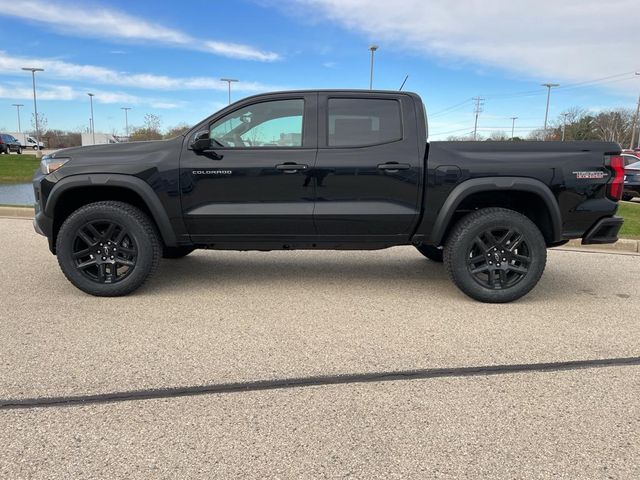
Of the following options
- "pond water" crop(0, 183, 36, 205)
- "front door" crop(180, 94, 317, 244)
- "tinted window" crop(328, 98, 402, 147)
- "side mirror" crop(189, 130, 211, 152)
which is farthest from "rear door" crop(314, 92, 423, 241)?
"pond water" crop(0, 183, 36, 205)

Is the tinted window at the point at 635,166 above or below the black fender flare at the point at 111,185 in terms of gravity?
above

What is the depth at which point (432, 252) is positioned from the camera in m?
6.16

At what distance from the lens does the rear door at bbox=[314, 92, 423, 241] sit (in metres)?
4.48

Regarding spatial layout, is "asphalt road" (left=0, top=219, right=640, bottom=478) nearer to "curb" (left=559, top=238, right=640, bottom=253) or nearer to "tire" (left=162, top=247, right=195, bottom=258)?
"tire" (left=162, top=247, right=195, bottom=258)

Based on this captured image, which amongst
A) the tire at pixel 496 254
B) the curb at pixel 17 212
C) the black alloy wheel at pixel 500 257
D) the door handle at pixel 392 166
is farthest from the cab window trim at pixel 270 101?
the curb at pixel 17 212

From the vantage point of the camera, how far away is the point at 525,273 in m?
4.59

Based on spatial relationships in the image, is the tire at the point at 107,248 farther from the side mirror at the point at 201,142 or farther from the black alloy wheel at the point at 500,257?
the black alloy wheel at the point at 500,257

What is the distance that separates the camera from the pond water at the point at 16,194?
12.1 meters

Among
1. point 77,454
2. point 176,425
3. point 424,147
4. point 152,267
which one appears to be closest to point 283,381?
point 176,425

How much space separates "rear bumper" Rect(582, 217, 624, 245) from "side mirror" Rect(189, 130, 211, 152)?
11.8ft

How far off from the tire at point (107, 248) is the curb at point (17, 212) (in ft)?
19.7

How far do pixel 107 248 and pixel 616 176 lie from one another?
4740mm

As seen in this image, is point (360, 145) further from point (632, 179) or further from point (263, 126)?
point (632, 179)

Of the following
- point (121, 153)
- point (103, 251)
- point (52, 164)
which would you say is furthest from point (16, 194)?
point (121, 153)
